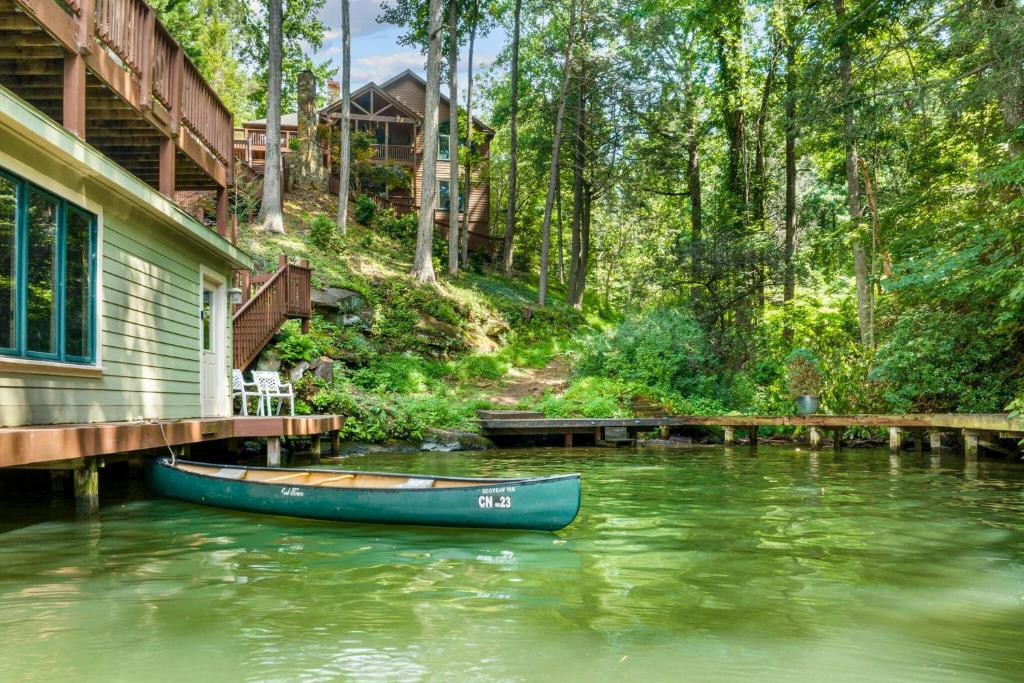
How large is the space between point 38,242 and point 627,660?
6667 mm

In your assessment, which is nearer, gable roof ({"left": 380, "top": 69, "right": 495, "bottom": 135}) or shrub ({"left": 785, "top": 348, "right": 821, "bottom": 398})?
shrub ({"left": 785, "top": 348, "right": 821, "bottom": 398})

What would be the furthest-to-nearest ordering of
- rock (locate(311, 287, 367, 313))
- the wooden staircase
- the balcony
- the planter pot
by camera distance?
1. rock (locate(311, 287, 367, 313))
2. the planter pot
3. the wooden staircase
4. the balcony

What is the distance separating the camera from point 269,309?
55.1ft

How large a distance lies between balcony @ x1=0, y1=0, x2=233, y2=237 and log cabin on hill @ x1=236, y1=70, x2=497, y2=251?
76.1 feet

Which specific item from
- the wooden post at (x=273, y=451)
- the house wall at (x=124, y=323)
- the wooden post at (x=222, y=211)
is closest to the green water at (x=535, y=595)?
the house wall at (x=124, y=323)

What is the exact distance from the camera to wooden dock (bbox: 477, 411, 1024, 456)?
628 inches

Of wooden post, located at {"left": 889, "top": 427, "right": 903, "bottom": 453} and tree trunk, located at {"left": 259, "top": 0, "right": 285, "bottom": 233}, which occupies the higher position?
tree trunk, located at {"left": 259, "top": 0, "right": 285, "bottom": 233}

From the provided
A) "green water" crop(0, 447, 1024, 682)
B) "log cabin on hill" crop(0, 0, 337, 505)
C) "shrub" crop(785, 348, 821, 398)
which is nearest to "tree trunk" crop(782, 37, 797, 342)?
"shrub" crop(785, 348, 821, 398)

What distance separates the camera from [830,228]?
2773cm

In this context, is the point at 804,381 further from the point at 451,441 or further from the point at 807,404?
the point at 451,441

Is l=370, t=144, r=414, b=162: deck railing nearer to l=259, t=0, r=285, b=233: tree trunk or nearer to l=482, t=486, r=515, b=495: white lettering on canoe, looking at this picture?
l=259, t=0, r=285, b=233: tree trunk

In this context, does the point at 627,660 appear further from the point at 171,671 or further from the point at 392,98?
the point at 392,98

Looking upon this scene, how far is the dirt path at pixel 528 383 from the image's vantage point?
2238 cm

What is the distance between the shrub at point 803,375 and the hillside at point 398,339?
240 inches
